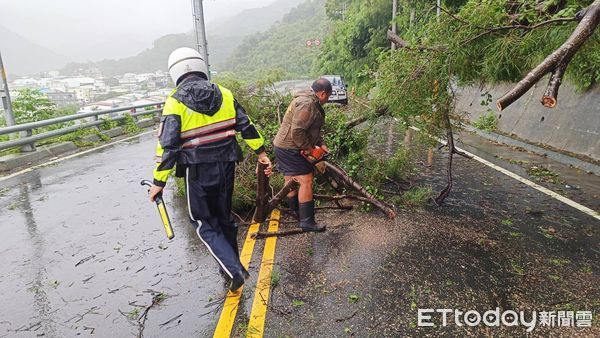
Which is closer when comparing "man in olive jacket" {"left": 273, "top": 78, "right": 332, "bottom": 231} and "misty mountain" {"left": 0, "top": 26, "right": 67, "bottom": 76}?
"man in olive jacket" {"left": 273, "top": 78, "right": 332, "bottom": 231}

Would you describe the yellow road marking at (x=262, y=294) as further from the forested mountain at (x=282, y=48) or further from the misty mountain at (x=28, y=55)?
the forested mountain at (x=282, y=48)

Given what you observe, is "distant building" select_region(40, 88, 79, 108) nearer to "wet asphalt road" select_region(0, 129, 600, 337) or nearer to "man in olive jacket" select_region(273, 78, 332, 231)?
"wet asphalt road" select_region(0, 129, 600, 337)

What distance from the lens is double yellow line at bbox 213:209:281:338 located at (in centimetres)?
302

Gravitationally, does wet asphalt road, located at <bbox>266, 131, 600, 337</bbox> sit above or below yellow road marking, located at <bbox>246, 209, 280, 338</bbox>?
below

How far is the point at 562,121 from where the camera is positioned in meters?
9.08

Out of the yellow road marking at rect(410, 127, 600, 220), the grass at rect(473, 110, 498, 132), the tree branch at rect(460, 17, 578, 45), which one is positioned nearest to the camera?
the tree branch at rect(460, 17, 578, 45)

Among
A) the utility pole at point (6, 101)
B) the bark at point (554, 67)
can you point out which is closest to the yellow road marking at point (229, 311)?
the bark at point (554, 67)

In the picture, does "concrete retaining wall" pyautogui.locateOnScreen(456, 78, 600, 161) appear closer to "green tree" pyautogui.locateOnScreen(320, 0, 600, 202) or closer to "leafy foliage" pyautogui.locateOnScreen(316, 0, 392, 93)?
"green tree" pyautogui.locateOnScreen(320, 0, 600, 202)

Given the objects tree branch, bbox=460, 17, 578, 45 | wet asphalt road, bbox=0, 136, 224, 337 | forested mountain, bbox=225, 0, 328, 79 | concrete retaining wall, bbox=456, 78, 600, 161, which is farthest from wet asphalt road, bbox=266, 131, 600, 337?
forested mountain, bbox=225, 0, 328, 79

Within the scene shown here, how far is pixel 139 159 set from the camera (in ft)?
31.0

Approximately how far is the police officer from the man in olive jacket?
38.0 inches

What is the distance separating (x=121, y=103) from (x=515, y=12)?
14.3m

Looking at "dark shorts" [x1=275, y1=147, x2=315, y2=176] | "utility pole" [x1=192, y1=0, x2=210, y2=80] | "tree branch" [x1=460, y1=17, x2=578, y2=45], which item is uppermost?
"utility pole" [x1=192, y1=0, x2=210, y2=80]

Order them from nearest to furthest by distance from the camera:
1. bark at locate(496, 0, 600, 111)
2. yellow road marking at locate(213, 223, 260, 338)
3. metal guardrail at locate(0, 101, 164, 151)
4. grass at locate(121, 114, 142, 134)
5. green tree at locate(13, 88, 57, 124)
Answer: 1. bark at locate(496, 0, 600, 111)
2. yellow road marking at locate(213, 223, 260, 338)
3. metal guardrail at locate(0, 101, 164, 151)
4. green tree at locate(13, 88, 57, 124)
5. grass at locate(121, 114, 142, 134)
